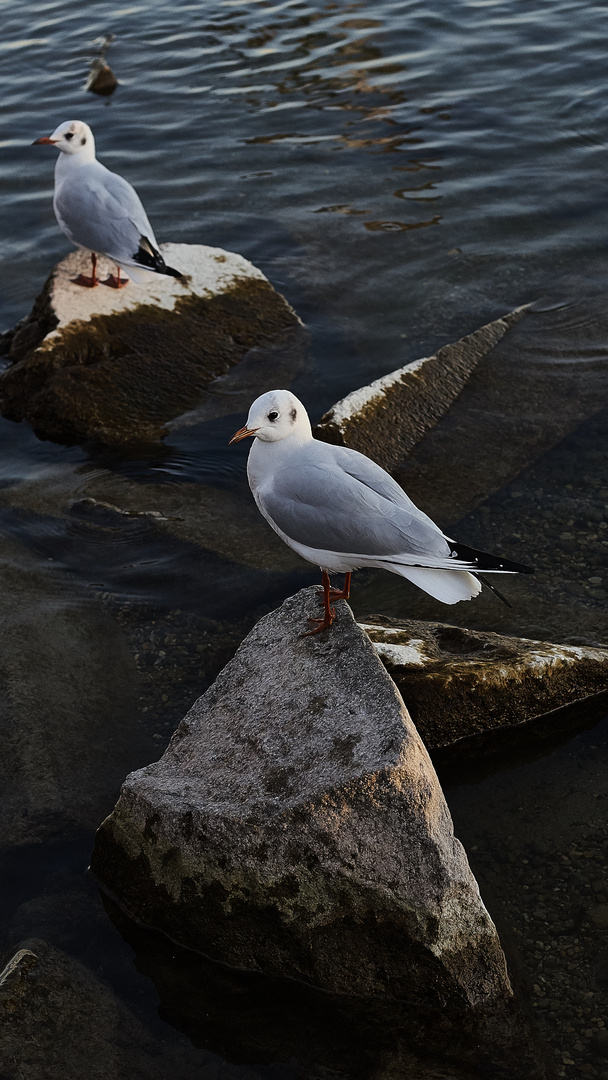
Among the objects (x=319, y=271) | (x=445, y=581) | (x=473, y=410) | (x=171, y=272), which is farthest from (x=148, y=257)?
(x=445, y=581)

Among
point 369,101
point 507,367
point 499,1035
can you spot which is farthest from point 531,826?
point 369,101

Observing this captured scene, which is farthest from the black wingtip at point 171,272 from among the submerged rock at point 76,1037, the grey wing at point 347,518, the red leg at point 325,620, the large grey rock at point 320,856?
the submerged rock at point 76,1037

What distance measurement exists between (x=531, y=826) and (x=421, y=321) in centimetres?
499

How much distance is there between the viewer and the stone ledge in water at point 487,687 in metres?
4.57

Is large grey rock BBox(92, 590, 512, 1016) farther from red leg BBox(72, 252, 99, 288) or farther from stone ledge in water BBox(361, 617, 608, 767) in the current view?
red leg BBox(72, 252, 99, 288)

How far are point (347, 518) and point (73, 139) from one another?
5068mm

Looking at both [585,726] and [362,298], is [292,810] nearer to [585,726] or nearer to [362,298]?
[585,726]

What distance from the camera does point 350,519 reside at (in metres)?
4.27

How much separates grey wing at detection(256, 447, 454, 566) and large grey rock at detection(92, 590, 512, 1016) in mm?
491

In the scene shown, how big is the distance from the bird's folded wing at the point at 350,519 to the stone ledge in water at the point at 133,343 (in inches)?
117

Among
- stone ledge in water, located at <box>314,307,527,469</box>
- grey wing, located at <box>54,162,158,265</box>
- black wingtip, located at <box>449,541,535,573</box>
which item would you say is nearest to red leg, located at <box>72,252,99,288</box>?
grey wing, located at <box>54,162,158,265</box>

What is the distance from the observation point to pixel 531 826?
4.33 meters

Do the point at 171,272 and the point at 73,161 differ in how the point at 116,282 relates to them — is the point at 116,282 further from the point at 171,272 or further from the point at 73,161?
the point at 73,161

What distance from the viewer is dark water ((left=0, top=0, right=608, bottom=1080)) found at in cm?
411
